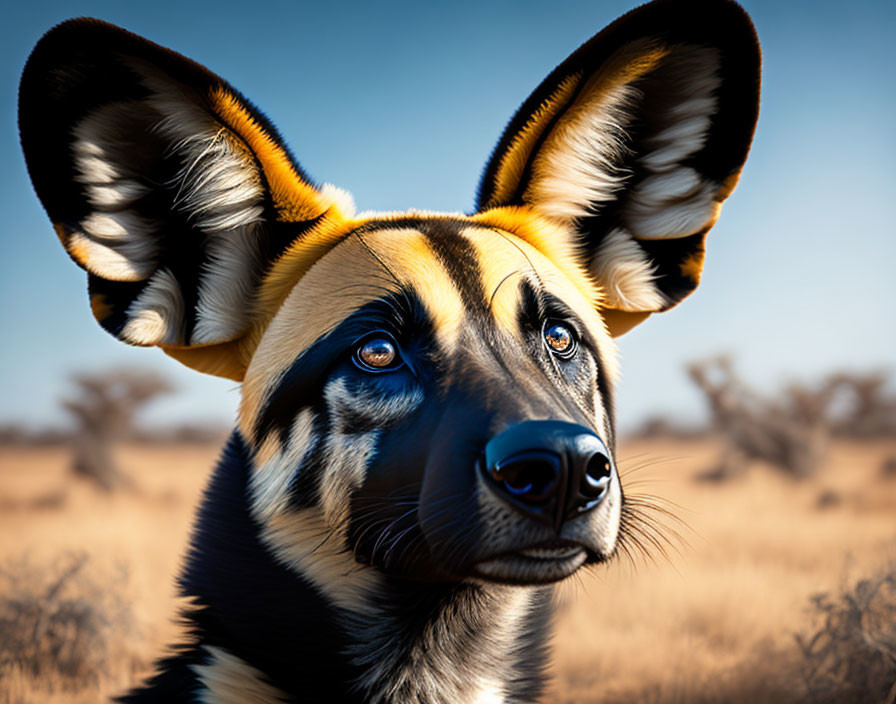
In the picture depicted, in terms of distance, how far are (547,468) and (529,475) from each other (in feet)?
0.20

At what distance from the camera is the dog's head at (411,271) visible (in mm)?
2193

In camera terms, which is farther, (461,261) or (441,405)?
(461,261)

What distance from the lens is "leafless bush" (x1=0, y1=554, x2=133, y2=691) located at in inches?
184

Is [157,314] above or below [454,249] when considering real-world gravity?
below

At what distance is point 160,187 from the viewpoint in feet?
9.71

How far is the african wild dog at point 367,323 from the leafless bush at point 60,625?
2.49 m

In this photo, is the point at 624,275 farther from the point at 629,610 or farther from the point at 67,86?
the point at 629,610

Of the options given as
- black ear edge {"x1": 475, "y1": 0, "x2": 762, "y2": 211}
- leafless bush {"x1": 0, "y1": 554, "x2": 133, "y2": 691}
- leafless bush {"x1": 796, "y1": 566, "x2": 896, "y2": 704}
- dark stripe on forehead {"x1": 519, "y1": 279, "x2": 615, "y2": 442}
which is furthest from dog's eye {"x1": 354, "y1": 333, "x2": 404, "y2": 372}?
leafless bush {"x1": 0, "y1": 554, "x2": 133, "y2": 691}

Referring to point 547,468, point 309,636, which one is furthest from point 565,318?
point 309,636

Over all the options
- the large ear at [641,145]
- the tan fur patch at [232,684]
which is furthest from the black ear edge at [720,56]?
the tan fur patch at [232,684]

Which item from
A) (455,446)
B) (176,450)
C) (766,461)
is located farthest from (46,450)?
(455,446)

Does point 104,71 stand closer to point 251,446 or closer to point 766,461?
point 251,446

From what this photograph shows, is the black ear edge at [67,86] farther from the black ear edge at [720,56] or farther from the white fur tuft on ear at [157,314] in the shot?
the black ear edge at [720,56]

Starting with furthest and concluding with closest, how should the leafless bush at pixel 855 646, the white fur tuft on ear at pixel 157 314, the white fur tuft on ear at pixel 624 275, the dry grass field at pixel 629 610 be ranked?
the dry grass field at pixel 629 610 → the leafless bush at pixel 855 646 → the white fur tuft on ear at pixel 624 275 → the white fur tuft on ear at pixel 157 314
